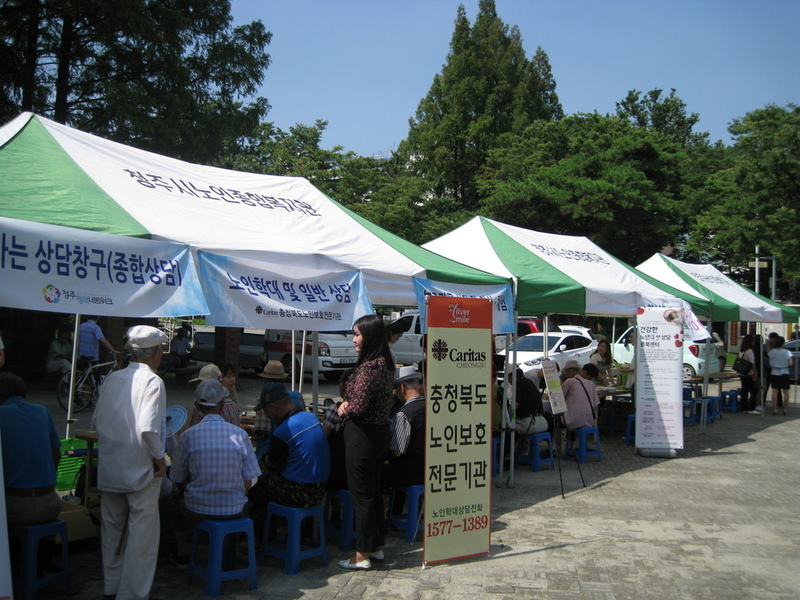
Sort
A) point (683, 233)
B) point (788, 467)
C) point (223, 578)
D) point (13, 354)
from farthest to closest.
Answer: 1. point (683, 233)
2. point (13, 354)
3. point (788, 467)
4. point (223, 578)

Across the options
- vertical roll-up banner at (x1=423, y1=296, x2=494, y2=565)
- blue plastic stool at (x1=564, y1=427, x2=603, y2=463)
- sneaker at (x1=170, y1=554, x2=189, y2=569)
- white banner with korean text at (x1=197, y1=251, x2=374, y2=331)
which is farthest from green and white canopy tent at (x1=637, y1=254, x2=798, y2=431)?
sneaker at (x1=170, y1=554, x2=189, y2=569)

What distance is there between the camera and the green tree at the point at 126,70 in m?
13.3

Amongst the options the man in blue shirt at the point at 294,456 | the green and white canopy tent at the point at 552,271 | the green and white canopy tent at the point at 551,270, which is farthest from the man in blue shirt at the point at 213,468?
the green and white canopy tent at the point at 551,270

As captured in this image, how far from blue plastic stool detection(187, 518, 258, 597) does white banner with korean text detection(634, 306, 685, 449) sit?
700 centimetres

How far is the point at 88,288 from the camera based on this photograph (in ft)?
13.7

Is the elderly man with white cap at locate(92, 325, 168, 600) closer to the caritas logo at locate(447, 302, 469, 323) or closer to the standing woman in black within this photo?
the standing woman in black

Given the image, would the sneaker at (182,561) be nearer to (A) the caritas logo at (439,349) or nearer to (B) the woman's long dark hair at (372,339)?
(B) the woman's long dark hair at (372,339)

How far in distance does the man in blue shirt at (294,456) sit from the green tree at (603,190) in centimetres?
2335

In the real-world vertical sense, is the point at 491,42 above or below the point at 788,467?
above

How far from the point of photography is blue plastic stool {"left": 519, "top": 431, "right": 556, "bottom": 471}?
29.6 ft

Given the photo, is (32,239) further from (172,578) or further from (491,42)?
(491,42)

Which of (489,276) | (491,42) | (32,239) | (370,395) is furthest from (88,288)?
(491,42)

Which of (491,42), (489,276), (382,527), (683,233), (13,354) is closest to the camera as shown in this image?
(382,527)

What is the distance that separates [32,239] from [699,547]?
5.67 m
